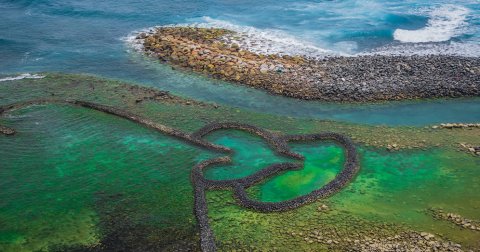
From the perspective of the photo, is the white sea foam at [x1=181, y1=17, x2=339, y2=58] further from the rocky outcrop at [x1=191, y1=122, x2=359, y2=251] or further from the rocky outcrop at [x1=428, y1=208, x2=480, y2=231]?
the rocky outcrop at [x1=428, y1=208, x2=480, y2=231]

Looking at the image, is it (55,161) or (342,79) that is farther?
(342,79)

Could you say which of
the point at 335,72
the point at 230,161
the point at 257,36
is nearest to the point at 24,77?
the point at 230,161

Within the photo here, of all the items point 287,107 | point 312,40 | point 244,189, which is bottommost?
point 244,189

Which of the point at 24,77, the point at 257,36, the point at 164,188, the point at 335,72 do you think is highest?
the point at 257,36

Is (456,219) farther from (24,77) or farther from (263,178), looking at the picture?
(24,77)

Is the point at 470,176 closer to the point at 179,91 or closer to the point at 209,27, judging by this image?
the point at 179,91

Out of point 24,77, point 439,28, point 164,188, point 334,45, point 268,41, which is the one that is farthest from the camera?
point 439,28

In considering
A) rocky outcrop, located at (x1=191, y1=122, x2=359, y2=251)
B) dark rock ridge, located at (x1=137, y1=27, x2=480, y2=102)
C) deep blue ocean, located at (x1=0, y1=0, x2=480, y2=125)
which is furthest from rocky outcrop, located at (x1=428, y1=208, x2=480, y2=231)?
dark rock ridge, located at (x1=137, y1=27, x2=480, y2=102)

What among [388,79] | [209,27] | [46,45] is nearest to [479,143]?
[388,79]
